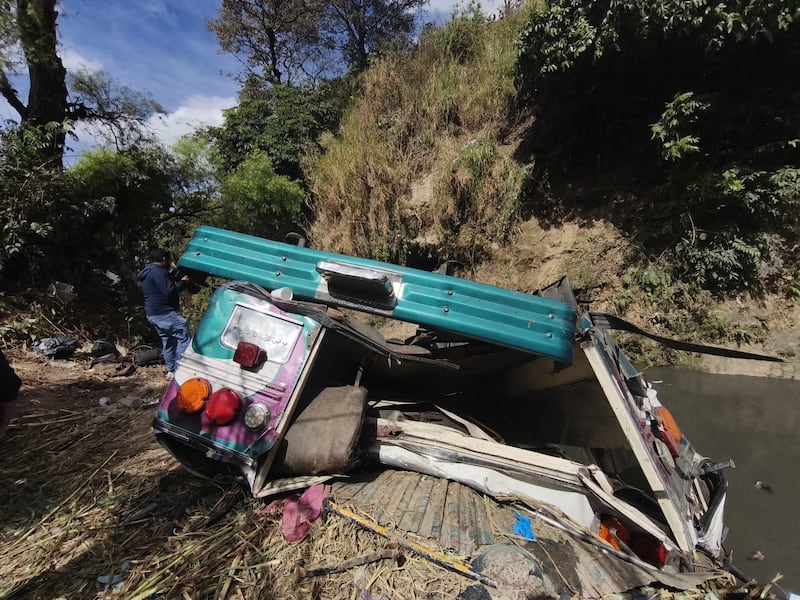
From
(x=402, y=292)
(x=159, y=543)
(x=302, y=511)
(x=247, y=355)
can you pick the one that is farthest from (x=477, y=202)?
(x=159, y=543)

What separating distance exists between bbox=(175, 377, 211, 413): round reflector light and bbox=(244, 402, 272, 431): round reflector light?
8.5 inches

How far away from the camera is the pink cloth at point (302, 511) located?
174 cm

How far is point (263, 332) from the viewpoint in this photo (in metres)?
2.04

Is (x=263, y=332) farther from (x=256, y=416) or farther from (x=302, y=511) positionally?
(x=302, y=511)

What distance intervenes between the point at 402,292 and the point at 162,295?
3395mm

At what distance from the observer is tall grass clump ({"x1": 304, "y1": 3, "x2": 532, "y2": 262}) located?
8539 millimetres

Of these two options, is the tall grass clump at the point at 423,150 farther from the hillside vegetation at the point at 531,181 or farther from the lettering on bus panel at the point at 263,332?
the lettering on bus panel at the point at 263,332

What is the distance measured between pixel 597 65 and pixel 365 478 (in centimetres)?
774

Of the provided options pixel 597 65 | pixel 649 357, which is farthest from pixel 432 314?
pixel 597 65

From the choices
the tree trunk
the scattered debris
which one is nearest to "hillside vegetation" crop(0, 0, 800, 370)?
the tree trunk

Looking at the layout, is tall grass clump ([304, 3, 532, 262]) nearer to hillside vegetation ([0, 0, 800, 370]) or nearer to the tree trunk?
hillside vegetation ([0, 0, 800, 370])

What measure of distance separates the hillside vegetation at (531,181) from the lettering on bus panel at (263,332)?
5.53 meters

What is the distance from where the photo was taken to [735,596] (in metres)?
1.82

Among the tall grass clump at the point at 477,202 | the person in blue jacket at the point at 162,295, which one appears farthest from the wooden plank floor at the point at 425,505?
the tall grass clump at the point at 477,202
